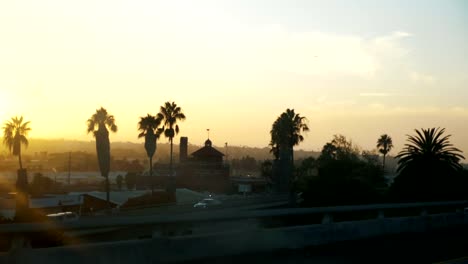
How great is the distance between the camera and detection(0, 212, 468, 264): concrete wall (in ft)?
29.6

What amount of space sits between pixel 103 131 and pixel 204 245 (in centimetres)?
4555

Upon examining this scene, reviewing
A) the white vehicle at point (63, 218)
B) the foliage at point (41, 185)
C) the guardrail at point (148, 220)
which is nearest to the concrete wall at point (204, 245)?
the guardrail at point (148, 220)

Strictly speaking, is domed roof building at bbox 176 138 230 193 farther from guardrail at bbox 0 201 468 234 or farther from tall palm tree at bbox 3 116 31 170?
guardrail at bbox 0 201 468 234

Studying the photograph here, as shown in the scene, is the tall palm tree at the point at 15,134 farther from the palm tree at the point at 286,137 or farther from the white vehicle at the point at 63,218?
the white vehicle at the point at 63,218

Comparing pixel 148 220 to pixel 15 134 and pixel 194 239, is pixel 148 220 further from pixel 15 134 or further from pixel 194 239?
pixel 15 134

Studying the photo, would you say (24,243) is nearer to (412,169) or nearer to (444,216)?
(444,216)

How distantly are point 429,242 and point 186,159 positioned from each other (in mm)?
90624

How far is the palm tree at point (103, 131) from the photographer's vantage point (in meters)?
52.1

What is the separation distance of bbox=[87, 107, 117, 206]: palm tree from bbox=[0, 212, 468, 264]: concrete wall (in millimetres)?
37362

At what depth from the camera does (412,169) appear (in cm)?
3775

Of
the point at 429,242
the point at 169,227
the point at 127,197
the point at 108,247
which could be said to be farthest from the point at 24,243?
the point at 127,197

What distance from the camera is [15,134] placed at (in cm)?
7544

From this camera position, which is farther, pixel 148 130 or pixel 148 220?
pixel 148 130

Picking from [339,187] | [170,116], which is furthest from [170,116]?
[339,187]
